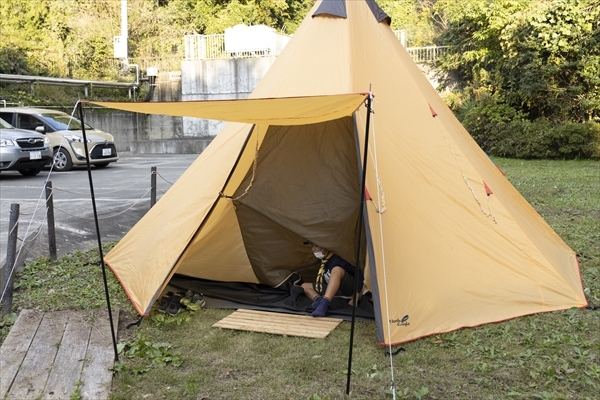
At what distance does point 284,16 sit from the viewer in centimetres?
3036

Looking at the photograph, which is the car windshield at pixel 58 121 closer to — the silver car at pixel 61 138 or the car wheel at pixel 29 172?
the silver car at pixel 61 138

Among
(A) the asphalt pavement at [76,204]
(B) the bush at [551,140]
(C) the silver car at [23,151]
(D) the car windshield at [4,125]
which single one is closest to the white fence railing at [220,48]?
(B) the bush at [551,140]

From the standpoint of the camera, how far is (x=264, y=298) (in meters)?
Result: 5.88

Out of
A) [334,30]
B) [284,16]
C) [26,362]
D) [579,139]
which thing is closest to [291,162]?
[334,30]

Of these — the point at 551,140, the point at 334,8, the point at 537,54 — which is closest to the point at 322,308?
the point at 334,8

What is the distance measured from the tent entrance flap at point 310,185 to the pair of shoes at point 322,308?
1.69ft

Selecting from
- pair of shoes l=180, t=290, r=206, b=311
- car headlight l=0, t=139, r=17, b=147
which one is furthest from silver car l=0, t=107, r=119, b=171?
pair of shoes l=180, t=290, r=206, b=311

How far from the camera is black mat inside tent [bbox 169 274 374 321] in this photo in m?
5.39

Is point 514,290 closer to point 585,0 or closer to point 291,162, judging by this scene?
point 291,162

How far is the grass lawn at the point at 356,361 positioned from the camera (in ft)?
12.7

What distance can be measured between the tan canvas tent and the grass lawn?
0.69 feet

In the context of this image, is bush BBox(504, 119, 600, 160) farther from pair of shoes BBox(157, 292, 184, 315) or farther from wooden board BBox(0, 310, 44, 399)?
wooden board BBox(0, 310, 44, 399)

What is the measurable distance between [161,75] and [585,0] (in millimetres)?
15645

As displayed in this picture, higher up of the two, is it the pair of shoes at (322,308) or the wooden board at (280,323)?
the pair of shoes at (322,308)
